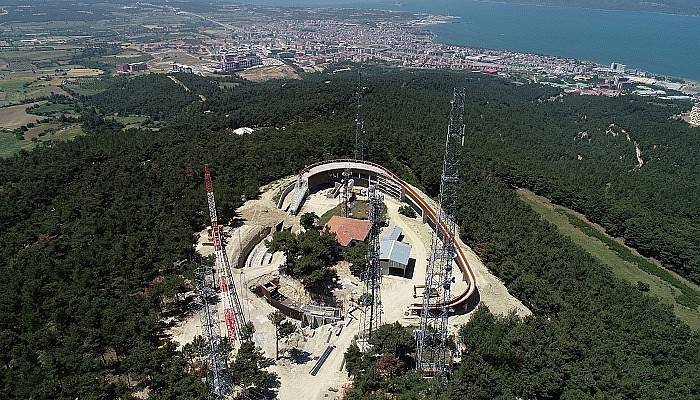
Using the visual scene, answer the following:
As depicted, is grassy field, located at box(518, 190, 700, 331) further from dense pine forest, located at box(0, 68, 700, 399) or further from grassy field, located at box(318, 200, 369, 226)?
grassy field, located at box(318, 200, 369, 226)

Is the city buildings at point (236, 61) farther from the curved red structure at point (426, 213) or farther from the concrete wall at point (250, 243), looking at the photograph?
the concrete wall at point (250, 243)

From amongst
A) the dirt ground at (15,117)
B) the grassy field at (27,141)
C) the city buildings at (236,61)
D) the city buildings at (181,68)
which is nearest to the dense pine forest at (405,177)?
the grassy field at (27,141)

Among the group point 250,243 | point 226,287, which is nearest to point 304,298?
point 226,287

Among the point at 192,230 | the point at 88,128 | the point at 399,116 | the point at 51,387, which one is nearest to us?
the point at 51,387

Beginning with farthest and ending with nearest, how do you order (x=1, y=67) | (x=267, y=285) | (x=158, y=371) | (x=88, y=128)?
(x=1, y=67) < (x=88, y=128) < (x=267, y=285) < (x=158, y=371)

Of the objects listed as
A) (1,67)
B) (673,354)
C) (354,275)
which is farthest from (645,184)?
(1,67)

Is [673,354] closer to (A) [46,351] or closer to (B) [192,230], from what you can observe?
(B) [192,230]

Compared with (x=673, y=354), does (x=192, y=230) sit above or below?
above
